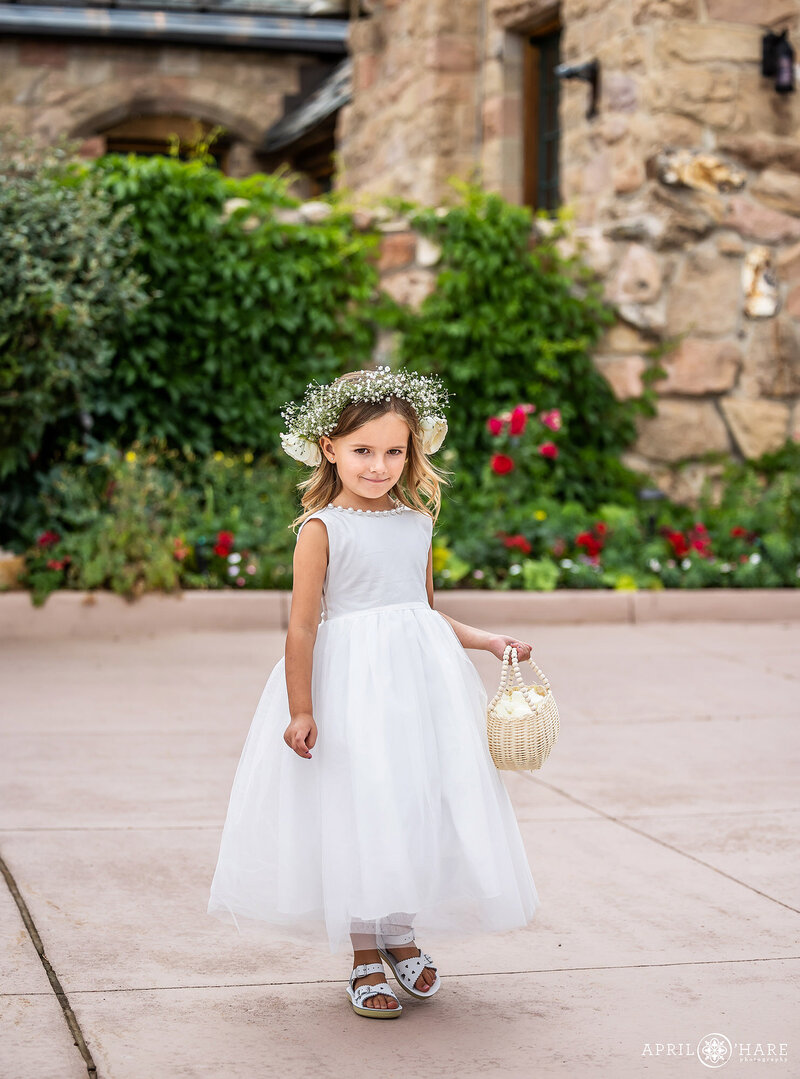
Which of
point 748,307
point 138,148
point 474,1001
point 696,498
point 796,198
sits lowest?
point 474,1001

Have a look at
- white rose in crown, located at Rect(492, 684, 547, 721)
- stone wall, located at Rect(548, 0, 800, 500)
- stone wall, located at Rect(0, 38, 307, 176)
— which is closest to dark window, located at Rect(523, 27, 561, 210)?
stone wall, located at Rect(548, 0, 800, 500)

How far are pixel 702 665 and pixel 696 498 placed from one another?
9.31ft

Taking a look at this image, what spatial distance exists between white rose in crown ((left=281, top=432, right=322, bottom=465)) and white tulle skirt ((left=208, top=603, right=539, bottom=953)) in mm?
370

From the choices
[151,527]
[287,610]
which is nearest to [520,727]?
[287,610]

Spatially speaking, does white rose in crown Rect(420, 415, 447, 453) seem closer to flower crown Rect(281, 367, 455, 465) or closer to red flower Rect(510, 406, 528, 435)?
flower crown Rect(281, 367, 455, 465)

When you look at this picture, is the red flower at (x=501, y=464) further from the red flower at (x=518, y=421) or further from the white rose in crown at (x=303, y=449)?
the white rose in crown at (x=303, y=449)

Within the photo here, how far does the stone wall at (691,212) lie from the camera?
8594 mm

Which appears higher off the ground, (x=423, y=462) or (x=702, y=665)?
(x=423, y=462)

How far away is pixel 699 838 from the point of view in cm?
379

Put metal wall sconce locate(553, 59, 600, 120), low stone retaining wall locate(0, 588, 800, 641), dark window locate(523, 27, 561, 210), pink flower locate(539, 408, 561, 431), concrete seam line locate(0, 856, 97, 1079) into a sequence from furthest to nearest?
dark window locate(523, 27, 561, 210) < metal wall sconce locate(553, 59, 600, 120) < pink flower locate(539, 408, 561, 431) < low stone retaining wall locate(0, 588, 800, 641) < concrete seam line locate(0, 856, 97, 1079)

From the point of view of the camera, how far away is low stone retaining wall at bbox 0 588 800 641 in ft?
22.8

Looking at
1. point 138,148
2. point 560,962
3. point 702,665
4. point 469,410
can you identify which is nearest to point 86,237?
point 469,410

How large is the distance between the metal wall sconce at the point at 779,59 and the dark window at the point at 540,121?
1.87 m

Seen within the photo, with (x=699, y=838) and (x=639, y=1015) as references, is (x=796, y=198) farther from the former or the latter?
(x=639, y=1015)
